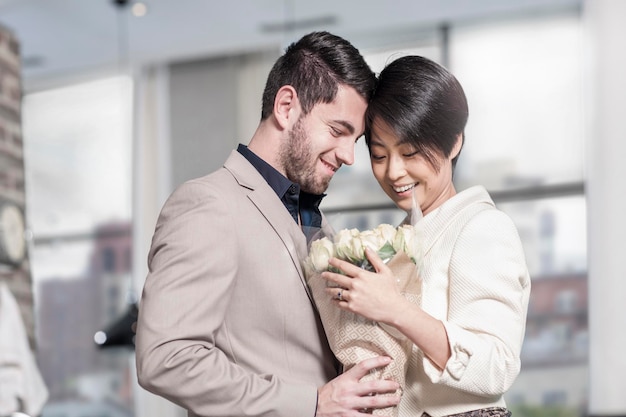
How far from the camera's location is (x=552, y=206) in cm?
571

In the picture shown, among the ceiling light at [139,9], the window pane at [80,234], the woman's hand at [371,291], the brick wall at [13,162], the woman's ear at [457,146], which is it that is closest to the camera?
the woman's hand at [371,291]

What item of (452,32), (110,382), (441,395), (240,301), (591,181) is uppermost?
(452,32)

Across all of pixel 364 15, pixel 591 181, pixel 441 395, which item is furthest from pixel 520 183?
pixel 441 395

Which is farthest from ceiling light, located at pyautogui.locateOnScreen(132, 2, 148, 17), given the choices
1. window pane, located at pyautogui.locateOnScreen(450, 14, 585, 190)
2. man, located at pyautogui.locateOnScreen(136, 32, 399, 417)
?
man, located at pyautogui.locateOnScreen(136, 32, 399, 417)

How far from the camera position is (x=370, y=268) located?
1635 mm

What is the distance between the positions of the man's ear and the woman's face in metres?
0.19

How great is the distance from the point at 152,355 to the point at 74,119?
579cm

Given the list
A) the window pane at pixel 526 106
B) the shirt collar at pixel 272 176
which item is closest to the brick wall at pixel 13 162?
the window pane at pixel 526 106

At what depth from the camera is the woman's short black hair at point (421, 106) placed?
6.07 ft

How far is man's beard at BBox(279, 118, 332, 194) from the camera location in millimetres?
1973

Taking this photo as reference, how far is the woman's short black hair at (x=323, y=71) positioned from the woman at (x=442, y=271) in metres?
0.05

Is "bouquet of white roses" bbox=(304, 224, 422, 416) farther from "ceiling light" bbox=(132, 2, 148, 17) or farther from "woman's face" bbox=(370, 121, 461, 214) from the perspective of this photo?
"ceiling light" bbox=(132, 2, 148, 17)

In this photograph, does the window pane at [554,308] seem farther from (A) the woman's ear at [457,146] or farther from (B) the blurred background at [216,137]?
(A) the woman's ear at [457,146]

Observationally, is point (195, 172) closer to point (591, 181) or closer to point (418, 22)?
point (418, 22)
